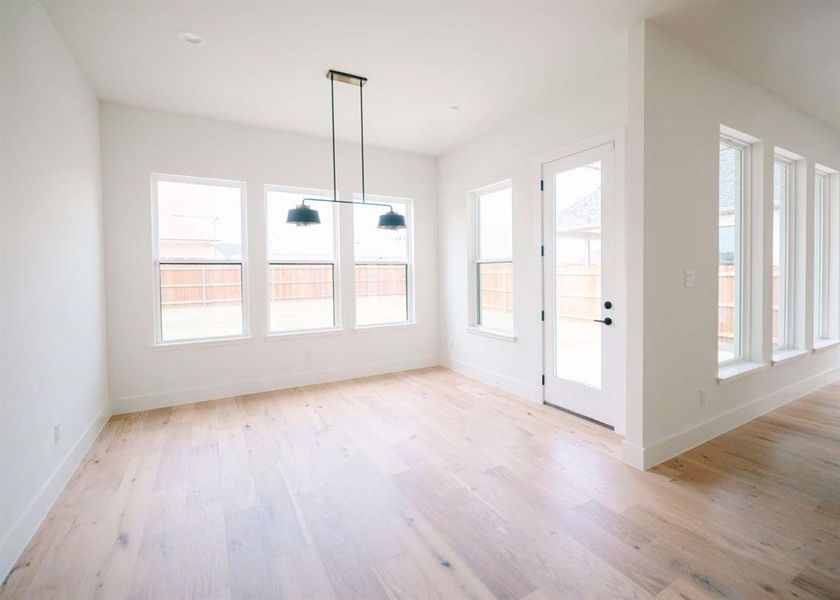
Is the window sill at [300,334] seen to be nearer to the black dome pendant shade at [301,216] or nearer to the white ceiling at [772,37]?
the black dome pendant shade at [301,216]

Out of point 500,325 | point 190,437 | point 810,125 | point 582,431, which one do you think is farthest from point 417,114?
point 810,125

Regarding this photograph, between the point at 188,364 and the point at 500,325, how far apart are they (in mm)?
3462

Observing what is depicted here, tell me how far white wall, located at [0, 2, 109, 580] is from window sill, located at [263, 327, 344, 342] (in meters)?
1.62

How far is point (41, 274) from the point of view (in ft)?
7.69

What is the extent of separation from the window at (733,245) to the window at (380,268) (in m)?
3.47

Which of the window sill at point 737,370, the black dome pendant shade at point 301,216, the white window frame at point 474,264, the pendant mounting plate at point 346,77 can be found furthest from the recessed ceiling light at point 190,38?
the window sill at point 737,370

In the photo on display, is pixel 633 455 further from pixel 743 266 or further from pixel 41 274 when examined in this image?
pixel 41 274

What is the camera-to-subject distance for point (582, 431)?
3340 mm

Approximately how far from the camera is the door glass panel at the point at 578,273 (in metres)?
3.48

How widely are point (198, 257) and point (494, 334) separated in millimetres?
3386

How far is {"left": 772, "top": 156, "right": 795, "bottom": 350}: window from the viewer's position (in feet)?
13.4

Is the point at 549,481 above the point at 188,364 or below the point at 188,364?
below

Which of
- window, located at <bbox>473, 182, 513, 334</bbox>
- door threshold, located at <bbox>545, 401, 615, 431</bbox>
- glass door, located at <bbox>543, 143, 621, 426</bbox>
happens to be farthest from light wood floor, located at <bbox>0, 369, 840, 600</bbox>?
window, located at <bbox>473, 182, 513, 334</bbox>

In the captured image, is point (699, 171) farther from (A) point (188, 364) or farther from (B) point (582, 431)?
(A) point (188, 364)
